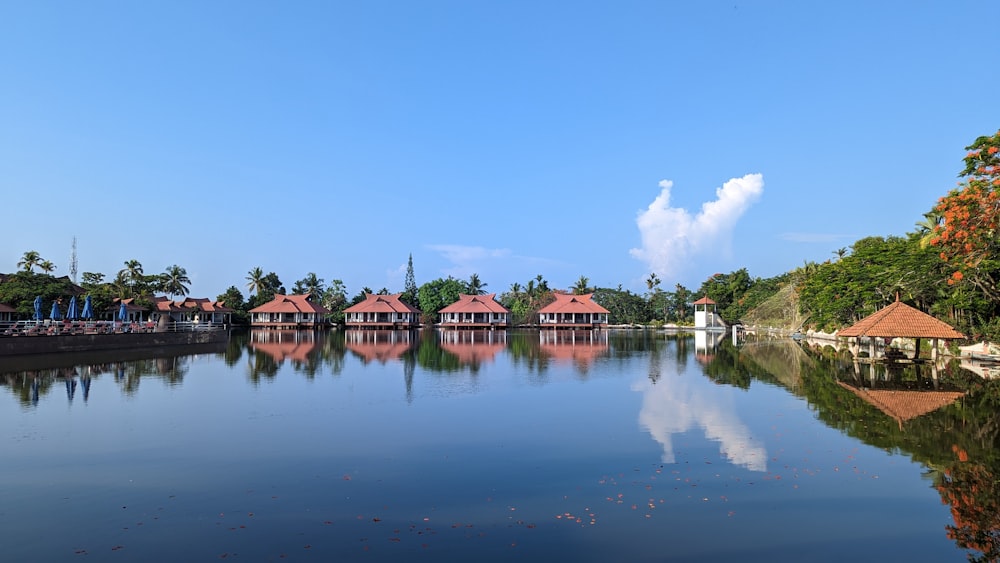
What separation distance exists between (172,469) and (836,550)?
9610 mm

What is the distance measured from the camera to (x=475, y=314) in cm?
7150

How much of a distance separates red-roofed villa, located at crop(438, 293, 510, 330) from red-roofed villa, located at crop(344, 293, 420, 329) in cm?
401

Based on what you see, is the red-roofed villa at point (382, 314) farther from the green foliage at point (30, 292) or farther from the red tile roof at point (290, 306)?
the green foliage at point (30, 292)

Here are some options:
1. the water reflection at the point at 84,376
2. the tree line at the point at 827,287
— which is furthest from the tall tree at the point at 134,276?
the water reflection at the point at 84,376

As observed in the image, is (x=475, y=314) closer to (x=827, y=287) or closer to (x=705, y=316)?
(x=705, y=316)

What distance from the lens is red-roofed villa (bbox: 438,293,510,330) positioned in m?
70.0

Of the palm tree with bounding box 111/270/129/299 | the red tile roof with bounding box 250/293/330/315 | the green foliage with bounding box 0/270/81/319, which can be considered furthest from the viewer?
the red tile roof with bounding box 250/293/330/315

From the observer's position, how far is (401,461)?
1034 centimetres

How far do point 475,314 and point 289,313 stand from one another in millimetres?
21628

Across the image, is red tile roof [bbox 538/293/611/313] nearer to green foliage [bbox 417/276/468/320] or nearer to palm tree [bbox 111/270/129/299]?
green foliage [bbox 417/276/468/320]

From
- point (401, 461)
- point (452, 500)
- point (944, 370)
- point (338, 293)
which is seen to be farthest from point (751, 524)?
point (338, 293)

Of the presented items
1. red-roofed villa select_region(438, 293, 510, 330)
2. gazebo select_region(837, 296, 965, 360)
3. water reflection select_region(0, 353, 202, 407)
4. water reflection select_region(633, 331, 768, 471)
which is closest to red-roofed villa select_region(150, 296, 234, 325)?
red-roofed villa select_region(438, 293, 510, 330)

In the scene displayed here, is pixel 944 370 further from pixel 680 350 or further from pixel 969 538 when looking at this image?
pixel 969 538

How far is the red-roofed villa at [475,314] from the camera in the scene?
230ft
